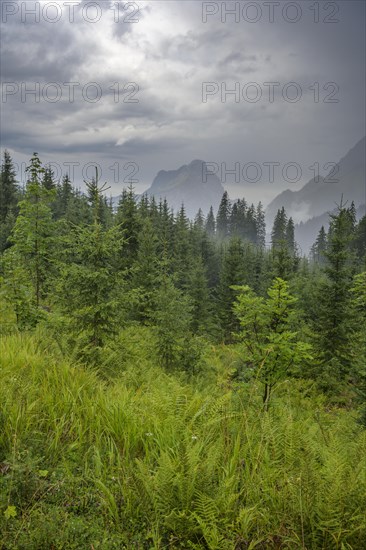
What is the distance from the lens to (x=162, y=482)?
2266 millimetres

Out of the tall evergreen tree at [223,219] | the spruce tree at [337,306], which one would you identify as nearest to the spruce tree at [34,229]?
the spruce tree at [337,306]

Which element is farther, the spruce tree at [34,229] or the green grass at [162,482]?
the spruce tree at [34,229]

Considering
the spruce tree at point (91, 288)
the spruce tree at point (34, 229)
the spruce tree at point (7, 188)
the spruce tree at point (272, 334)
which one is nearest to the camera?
the spruce tree at point (272, 334)

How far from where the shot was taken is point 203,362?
1135 centimetres

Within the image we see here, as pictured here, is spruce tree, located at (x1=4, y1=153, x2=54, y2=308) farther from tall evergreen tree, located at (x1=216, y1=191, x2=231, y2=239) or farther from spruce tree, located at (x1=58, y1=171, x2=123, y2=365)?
tall evergreen tree, located at (x1=216, y1=191, x2=231, y2=239)

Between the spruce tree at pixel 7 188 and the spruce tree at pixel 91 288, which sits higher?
the spruce tree at pixel 7 188

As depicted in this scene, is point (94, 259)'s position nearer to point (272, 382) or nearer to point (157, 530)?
point (272, 382)

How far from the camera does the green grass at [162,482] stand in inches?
80.9

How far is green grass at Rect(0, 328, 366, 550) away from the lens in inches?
80.9

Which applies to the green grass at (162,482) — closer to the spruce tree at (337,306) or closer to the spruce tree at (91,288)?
the spruce tree at (91,288)

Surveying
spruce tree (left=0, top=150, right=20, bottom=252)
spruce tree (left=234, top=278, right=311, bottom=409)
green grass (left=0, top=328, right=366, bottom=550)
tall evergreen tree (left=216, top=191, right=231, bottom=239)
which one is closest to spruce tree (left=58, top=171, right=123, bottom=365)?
spruce tree (left=234, top=278, right=311, bottom=409)

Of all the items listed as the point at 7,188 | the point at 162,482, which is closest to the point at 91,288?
the point at 162,482

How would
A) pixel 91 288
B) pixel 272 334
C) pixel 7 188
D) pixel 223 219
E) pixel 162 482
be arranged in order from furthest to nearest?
1. pixel 223 219
2. pixel 7 188
3. pixel 91 288
4. pixel 272 334
5. pixel 162 482

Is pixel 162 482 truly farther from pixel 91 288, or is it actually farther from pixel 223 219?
pixel 223 219
